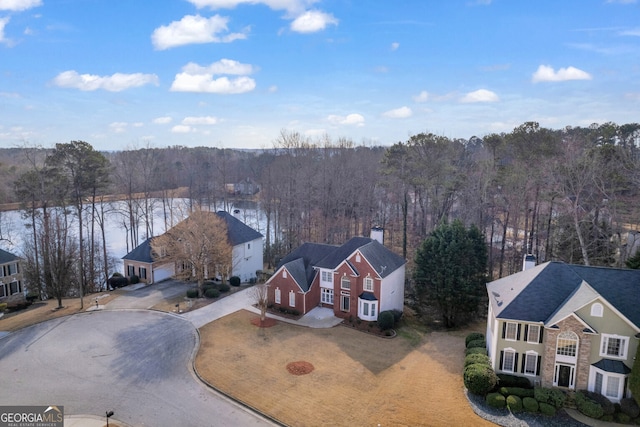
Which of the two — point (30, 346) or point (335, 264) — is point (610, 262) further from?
point (30, 346)

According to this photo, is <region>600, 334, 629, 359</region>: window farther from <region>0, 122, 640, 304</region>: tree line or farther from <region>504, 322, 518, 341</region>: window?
<region>0, 122, 640, 304</region>: tree line

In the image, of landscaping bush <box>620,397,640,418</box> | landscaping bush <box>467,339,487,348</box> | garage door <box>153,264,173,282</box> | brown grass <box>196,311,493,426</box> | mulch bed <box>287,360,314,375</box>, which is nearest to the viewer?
landscaping bush <box>620,397,640,418</box>

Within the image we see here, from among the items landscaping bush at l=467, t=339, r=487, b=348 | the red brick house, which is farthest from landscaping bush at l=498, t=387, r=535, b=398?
the red brick house

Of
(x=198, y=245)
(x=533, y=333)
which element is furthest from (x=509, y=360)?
(x=198, y=245)

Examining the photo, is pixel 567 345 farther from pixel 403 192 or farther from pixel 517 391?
pixel 403 192

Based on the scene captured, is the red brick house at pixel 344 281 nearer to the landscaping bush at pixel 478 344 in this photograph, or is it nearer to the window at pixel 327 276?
the window at pixel 327 276
